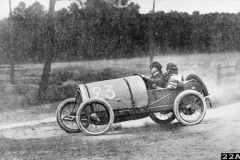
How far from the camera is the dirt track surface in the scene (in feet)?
16.0

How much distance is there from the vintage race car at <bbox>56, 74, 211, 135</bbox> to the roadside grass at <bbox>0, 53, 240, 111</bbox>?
7.21 ft

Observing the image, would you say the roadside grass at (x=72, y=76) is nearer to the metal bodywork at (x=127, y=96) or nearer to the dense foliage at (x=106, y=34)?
the dense foliage at (x=106, y=34)

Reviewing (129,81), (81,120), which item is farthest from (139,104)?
(81,120)

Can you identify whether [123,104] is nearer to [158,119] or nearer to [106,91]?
[106,91]

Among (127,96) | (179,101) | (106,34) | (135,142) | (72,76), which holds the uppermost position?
(106,34)

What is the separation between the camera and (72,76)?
8.88 metres

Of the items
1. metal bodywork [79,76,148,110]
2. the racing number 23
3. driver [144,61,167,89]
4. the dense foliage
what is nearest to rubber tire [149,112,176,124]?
driver [144,61,167,89]

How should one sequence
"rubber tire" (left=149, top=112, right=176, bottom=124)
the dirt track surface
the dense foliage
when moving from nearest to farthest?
the dirt track surface
"rubber tire" (left=149, top=112, right=176, bottom=124)
the dense foliage

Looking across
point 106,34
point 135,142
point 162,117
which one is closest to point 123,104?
point 135,142

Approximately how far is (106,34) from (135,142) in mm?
3967

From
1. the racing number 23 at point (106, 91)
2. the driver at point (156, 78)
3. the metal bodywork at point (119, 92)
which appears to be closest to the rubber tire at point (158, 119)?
the driver at point (156, 78)

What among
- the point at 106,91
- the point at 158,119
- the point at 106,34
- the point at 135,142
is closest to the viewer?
the point at 135,142

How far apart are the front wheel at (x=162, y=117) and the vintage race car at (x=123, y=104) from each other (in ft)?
0.39

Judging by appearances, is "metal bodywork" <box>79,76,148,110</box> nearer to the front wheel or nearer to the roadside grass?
the front wheel
